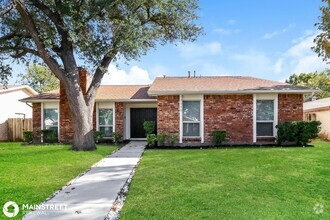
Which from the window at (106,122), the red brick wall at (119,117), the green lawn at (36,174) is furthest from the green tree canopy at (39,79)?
the green lawn at (36,174)

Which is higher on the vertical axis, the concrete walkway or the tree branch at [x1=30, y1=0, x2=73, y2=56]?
the tree branch at [x1=30, y1=0, x2=73, y2=56]

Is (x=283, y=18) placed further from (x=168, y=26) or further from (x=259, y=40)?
(x=168, y=26)

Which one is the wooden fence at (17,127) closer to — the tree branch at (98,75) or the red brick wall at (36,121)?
the red brick wall at (36,121)

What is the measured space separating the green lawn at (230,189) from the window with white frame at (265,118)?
5.10 metres

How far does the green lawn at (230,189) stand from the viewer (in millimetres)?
5077

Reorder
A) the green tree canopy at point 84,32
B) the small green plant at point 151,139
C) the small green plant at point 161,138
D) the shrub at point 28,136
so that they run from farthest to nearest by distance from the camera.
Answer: the shrub at point 28,136
the small green plant at point 161,138
the small green plant at point 151,139
the green tree canopy at point 84,32

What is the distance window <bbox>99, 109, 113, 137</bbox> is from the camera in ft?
59.2

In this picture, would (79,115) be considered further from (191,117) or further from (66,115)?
(191,117)

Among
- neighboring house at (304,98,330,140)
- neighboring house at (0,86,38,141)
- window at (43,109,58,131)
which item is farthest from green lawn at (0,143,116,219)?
neighboring house at (304,98,330,140)

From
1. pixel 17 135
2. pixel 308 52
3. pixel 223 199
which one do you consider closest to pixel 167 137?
pixel 223 199

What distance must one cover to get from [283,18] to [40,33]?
11797mm

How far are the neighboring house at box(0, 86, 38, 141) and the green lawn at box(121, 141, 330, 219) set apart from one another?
609 inches

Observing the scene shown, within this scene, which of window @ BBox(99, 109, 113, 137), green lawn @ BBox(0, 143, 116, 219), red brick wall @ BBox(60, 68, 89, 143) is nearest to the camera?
green lawn @ BBox(0, 143, 116, 219)

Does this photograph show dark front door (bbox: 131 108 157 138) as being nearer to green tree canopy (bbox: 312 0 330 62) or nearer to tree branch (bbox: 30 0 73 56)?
tree branch (bbox: 30 0 73 56)
